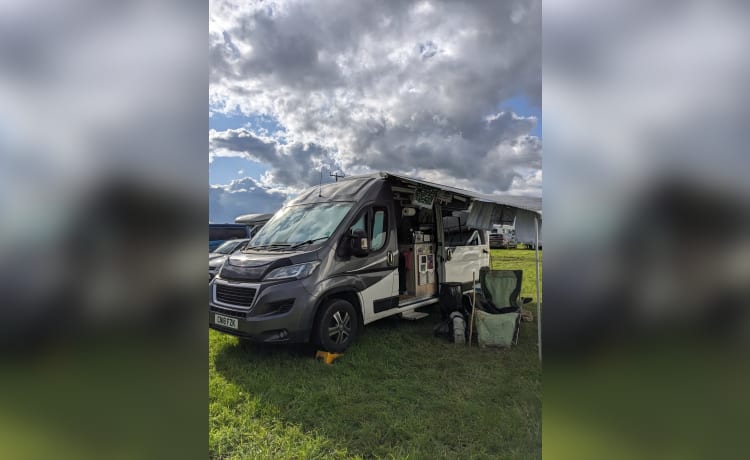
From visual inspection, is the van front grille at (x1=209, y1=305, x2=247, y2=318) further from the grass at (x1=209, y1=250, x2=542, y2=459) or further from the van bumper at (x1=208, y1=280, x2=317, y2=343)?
the grass at (x1=209, y1=250, x2=542, y2=459)

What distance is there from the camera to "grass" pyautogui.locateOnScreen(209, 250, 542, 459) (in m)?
2.72

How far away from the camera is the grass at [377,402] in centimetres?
272

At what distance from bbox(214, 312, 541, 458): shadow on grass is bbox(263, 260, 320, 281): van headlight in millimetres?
1067

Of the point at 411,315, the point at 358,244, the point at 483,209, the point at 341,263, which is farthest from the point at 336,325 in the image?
the point at 483,209

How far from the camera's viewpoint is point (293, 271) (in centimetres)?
434

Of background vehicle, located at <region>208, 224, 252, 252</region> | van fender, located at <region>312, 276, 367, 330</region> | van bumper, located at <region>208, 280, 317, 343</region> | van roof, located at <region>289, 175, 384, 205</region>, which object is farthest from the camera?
background vehicle, located at <region>208, 224, 252, 252</region>

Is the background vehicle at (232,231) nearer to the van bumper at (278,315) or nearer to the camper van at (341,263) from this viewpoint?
the camper van at (341,263)

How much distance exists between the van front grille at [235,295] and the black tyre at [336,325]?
868mm

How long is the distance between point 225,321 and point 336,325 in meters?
1.37

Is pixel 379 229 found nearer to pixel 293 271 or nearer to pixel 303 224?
pixel 303 224

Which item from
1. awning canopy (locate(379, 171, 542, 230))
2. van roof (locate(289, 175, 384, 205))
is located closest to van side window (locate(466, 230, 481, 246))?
awning canopy (locate(379, 171, 542, 230))

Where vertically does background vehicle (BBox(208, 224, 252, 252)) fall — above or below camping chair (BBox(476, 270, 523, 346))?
above
